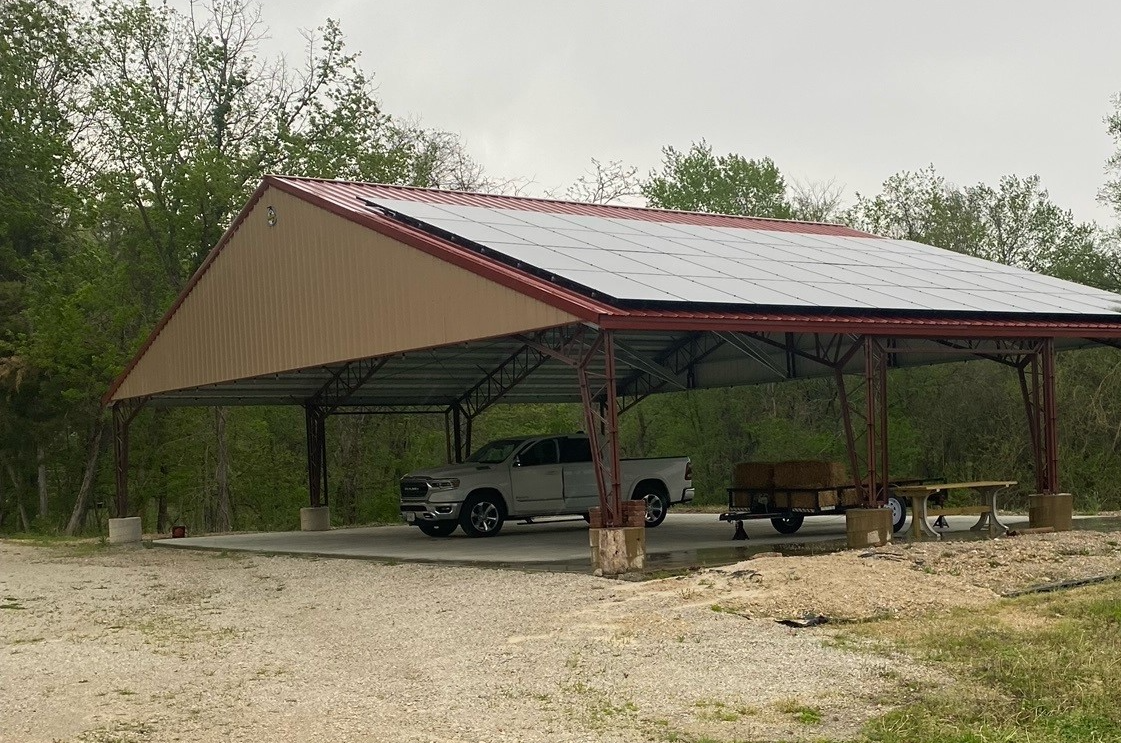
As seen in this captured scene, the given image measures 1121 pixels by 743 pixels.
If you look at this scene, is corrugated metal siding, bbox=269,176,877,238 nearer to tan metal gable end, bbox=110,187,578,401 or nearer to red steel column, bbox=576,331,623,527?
tan metal gable end, bbox=110,187,578,401

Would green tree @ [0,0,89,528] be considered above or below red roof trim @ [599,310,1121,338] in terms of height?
above

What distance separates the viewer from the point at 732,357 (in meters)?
28.6

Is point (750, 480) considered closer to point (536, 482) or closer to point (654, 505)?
point (654, 505)

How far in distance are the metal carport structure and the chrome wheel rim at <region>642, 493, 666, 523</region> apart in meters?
3.26

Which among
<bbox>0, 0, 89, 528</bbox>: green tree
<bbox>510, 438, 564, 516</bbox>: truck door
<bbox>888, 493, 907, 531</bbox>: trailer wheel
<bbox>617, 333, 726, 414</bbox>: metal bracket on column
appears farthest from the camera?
<bbox>0, 0, 89, 528</bbox>: green tree

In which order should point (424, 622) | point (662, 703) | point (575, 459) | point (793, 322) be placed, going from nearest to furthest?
point (662, 703), point (424, 622), point (793, 322), point (575, 459)

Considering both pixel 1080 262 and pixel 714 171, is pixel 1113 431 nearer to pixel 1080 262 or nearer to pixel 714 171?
pixel 1080 262

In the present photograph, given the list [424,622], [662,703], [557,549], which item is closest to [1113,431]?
[557,549]

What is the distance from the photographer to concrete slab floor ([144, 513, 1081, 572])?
1861 cm

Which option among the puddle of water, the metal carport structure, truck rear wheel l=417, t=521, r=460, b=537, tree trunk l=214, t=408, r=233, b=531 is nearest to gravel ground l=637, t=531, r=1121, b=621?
the metal carport structure

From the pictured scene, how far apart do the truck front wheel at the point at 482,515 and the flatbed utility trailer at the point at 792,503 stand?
445cm

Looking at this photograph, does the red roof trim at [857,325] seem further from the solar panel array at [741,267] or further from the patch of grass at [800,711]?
the patch of grass at [800,711]

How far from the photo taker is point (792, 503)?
21.0m

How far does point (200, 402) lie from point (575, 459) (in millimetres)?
10169
